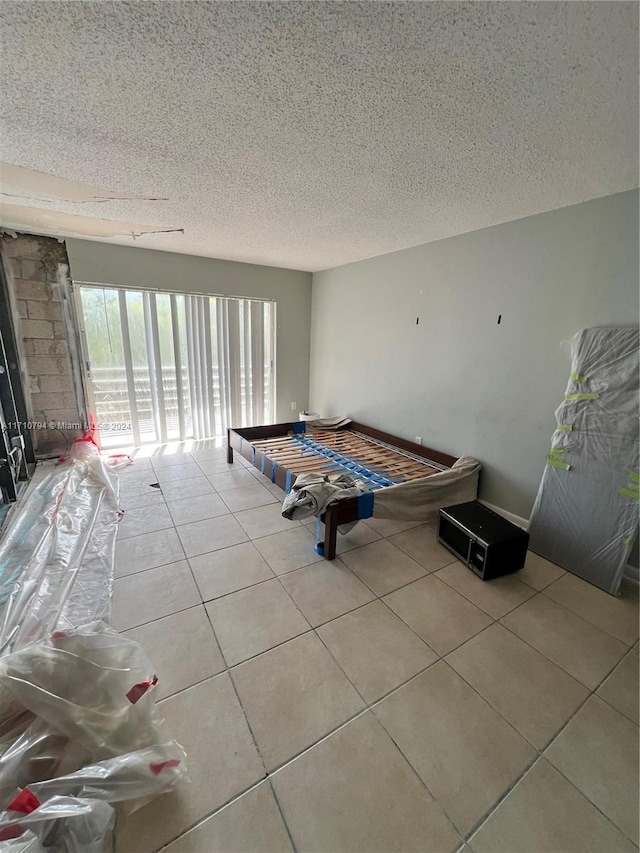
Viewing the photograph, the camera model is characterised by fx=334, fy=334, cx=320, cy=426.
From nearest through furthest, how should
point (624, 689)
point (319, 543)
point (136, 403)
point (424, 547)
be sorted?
1. point (624, 689)
2. point (319, 543)
3. point (424, 547)
4. point (136, 403)

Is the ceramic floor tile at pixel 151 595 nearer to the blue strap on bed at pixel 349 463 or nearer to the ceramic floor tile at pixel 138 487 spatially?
the ceramic floor tile at pixel 138 487

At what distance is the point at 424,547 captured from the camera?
239 centimetres

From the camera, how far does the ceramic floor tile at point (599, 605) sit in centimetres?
175

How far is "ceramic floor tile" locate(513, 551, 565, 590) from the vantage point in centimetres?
207

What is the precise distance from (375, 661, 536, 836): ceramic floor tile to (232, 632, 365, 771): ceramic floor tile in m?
0.18

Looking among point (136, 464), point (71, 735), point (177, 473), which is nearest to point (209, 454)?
point (177, 473)

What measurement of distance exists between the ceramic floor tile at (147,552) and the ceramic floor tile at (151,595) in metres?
0.07

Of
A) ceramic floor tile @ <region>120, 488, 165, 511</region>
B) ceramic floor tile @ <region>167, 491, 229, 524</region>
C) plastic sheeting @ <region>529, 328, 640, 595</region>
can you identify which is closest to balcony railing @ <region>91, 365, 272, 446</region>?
ceramic floor tile @ <region>120, 488, 165, 511</region>

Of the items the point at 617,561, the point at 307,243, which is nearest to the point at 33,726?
the point at 617,561

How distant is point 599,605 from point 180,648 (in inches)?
89.3

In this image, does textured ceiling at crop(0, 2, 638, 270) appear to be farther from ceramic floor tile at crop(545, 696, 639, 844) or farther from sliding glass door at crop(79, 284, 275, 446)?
ceramic floor tile at crop(545, 696, 639, 844)

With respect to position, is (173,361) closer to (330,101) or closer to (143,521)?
(143,521)

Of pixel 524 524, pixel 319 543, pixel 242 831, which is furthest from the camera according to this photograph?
pixel 524 524

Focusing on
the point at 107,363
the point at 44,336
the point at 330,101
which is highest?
the point at 330,101
